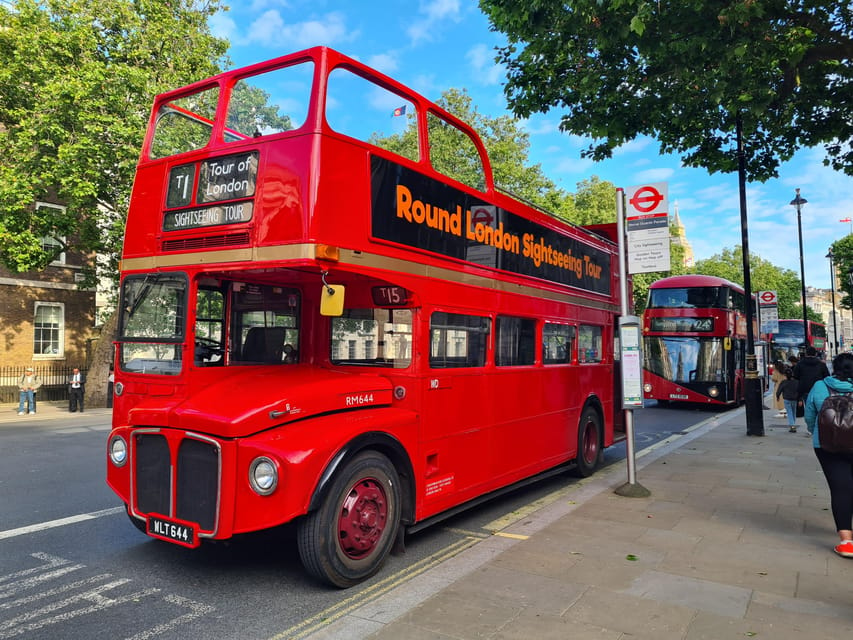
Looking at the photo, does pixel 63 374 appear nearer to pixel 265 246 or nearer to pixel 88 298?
pixel 88 298

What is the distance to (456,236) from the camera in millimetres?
5863

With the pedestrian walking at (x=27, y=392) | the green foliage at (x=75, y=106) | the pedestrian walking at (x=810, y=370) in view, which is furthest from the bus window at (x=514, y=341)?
the pedestrian walking at (x=27, y=392)

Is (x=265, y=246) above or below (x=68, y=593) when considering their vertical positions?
above

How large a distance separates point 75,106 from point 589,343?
16.4 metres

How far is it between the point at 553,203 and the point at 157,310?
95.5 feet

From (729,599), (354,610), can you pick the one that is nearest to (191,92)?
(354,610)

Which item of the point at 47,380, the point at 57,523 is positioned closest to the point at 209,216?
the point at 57,523

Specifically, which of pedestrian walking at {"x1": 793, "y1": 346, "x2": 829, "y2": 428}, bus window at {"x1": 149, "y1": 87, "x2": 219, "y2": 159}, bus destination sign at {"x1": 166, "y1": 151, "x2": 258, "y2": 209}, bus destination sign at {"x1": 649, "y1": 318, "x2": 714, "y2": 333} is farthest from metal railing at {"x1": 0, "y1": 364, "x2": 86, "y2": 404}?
pedestrian walking at {"x1": 793, "y1": 346, "x2": 829, "y2": 428}

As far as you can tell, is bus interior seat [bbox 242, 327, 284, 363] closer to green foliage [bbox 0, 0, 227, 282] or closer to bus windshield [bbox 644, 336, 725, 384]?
green foliage [bbox 0, 0, 227, 282]

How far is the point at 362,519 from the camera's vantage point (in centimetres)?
455

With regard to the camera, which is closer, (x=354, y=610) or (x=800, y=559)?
(x=354, y=610)

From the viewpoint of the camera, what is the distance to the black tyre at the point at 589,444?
338 inches

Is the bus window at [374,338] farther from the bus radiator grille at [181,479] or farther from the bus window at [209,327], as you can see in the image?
the bus radiator grille at [181,479]

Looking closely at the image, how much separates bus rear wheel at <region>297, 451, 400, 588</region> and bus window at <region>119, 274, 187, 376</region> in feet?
5.66
